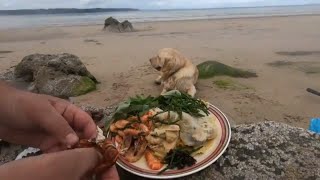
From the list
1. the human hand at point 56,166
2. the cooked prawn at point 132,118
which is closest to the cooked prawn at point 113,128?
the cooked prawn at point 132,118

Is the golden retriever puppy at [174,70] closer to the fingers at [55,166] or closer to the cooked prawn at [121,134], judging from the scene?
the cooked prawn at [121,134]

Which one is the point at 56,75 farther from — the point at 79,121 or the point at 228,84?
the point at 79,121

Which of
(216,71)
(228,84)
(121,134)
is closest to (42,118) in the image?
(121,134)

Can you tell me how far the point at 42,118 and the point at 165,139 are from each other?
3.05 ft

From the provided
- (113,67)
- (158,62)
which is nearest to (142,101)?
(158,62)

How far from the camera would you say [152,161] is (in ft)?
8.84

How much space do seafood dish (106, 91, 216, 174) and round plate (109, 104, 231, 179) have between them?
29 mm

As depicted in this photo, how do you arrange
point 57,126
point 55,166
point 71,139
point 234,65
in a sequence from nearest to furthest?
1. point 55,166
2. point 71,139
3. point 57,126
4. point 234,65

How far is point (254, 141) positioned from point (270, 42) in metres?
13.9

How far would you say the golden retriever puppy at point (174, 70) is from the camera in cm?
677

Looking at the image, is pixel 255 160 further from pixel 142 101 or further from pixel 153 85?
pixel 153 85

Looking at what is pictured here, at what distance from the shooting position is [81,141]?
191 centimetres

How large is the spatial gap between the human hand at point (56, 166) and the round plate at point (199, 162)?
39.4 inches

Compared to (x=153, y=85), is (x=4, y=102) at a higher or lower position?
higher
